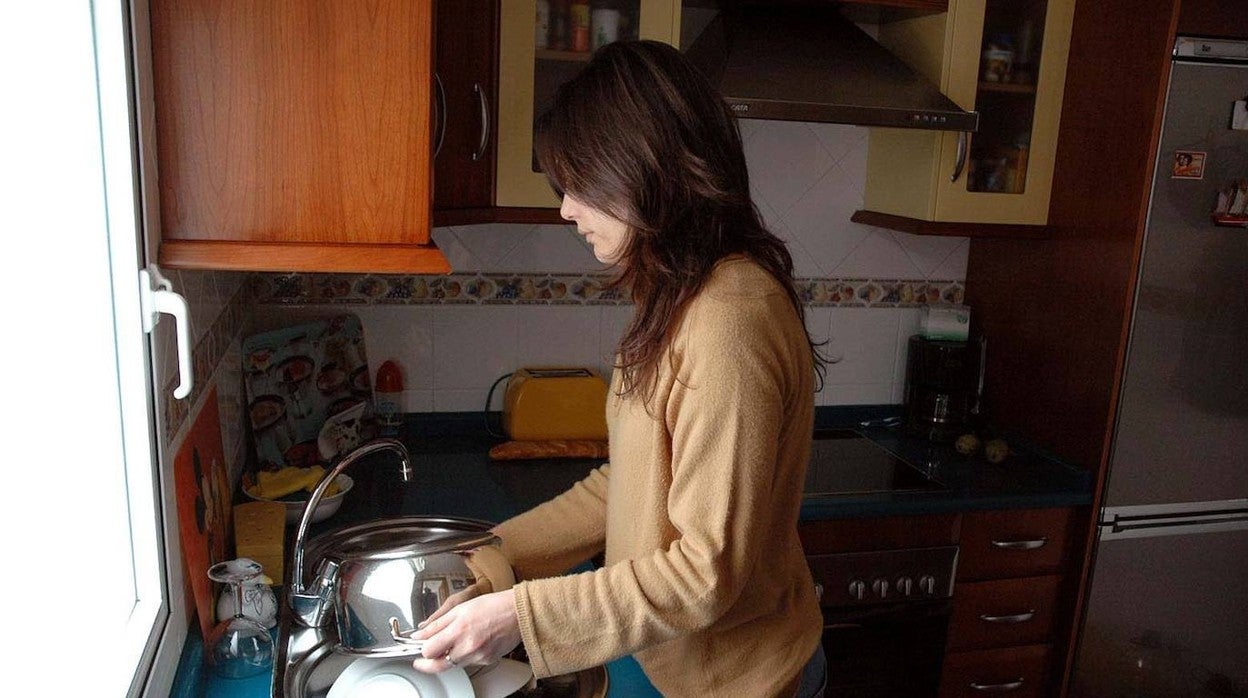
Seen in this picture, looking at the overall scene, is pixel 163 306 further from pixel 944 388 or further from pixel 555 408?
pixel 944 388

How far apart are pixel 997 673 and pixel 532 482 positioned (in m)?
1.15

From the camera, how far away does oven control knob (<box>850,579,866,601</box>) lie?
214cm

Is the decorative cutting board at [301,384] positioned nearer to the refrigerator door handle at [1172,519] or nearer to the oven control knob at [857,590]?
the oven control knob at [857,590]

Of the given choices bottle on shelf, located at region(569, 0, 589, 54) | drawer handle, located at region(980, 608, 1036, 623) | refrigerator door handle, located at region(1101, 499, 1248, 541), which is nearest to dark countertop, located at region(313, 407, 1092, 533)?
refrigerator door handle, located at region(1101, 499, 1248, 541)

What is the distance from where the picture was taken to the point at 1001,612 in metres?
2.28

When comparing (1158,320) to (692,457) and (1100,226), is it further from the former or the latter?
(692,457)

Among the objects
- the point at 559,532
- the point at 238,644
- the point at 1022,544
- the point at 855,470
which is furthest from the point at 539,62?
the point at 1022,544

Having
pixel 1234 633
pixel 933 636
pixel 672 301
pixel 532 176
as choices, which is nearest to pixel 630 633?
pixel 672 301

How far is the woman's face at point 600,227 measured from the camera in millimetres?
1146

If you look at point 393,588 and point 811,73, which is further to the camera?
point 811,73

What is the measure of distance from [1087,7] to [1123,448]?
0.96 meters

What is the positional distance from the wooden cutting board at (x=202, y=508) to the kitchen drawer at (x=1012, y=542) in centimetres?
148

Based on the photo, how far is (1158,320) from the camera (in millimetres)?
2184

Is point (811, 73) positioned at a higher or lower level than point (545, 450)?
higher
